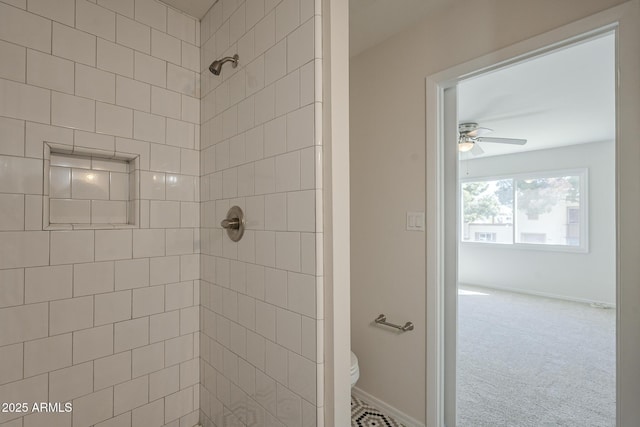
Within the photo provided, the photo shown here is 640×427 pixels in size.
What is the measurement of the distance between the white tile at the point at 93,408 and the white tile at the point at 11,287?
48 centimetres

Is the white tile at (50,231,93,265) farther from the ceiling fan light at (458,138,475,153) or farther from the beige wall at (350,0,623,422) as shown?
the ceiling fan light at (458,138,475,153)

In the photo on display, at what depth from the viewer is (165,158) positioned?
1.50 m

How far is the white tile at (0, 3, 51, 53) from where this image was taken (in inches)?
44.2

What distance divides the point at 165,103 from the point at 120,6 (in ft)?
1.42

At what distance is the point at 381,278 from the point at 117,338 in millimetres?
1439

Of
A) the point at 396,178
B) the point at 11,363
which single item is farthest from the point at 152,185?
the point at 396,178

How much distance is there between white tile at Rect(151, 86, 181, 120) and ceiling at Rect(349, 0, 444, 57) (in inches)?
41.6

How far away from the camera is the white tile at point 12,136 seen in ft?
3.64

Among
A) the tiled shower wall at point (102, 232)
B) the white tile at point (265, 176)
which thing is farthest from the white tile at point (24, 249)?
the white tile at point (265, 176)

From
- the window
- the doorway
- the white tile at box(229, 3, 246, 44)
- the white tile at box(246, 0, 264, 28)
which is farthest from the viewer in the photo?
the window

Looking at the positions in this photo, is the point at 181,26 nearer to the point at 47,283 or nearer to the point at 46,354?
the point at 47,283

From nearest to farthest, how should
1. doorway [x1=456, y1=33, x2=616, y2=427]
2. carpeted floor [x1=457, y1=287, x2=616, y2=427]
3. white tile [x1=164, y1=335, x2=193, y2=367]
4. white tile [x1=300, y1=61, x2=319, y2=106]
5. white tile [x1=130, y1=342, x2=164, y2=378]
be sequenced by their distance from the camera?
white tile [x1=300, y1=61, x2=319, y2=106]
white tile [x1=130, y1=342, x2=164, y2=378]
white tile [x1=164, y1=335, x2=193, y2=367]
carpeted floor [x1=457, y1=287, x2=616, y2=427]
doorway [x1=456, y1=33, x2=616, y2=427]

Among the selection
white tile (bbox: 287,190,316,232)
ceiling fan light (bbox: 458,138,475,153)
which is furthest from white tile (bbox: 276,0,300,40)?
ceiling fan light (bbox: 458,138,475,153)

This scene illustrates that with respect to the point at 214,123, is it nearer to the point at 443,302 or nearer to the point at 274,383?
the point at 274,383
